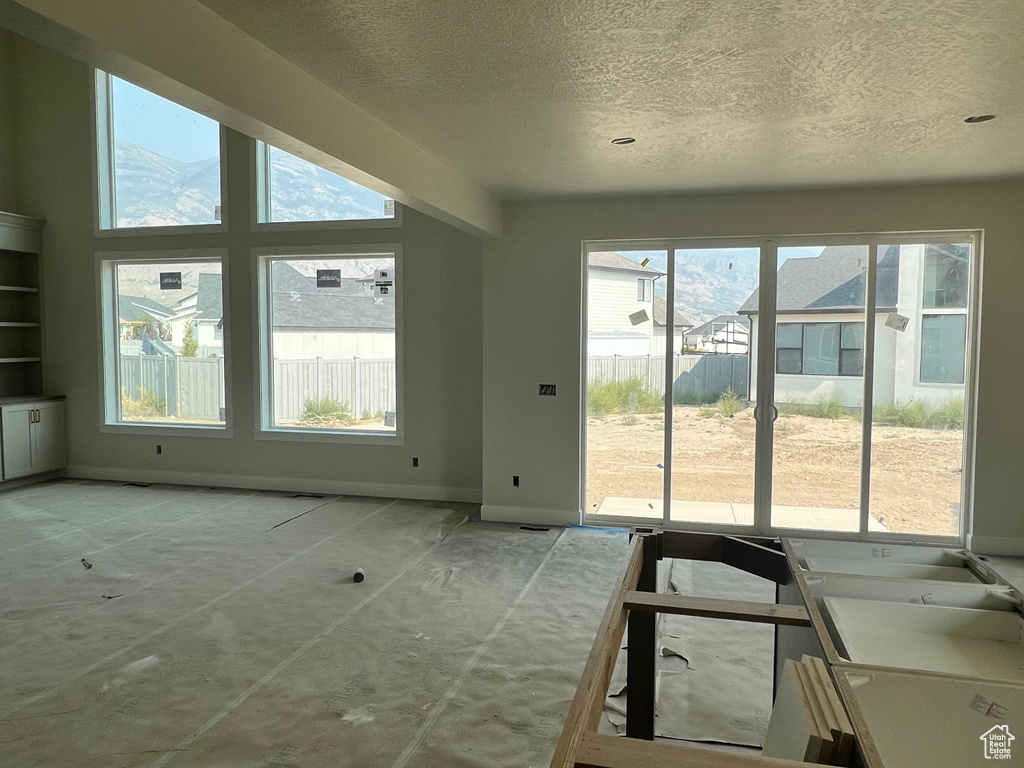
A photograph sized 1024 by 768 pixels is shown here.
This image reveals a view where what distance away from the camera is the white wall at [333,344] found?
676cm

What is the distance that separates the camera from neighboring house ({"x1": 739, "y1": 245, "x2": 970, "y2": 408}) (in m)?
5.15

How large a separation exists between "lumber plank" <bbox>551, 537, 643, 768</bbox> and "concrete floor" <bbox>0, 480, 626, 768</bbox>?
0.95 m

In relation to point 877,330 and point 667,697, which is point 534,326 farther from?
point 667,697

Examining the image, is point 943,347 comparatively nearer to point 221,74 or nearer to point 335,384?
point 221,74

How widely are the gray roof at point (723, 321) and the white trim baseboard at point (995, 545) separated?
2.19 m

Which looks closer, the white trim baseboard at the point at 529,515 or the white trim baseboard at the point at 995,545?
the white trim baseboard at the point at 995,545

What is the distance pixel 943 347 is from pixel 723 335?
1537mm

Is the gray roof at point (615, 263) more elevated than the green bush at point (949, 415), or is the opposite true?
the gray roof at point (615, 263)

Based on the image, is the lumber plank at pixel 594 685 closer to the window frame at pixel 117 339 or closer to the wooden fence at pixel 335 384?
the wooden fence at pixel 335 384

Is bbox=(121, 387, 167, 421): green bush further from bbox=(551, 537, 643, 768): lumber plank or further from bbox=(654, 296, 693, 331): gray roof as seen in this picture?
bbox=(551, 537, 643, 768): lumber plank

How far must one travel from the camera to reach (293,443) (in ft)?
22.8

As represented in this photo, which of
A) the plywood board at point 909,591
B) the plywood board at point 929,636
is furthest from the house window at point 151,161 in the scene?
the plywood board at point 929,636

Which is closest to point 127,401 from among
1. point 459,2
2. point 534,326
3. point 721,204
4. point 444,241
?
point 444,241

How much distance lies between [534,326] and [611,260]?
814 millimetres
